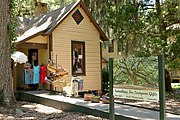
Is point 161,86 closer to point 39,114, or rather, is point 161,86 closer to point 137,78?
point 137,78

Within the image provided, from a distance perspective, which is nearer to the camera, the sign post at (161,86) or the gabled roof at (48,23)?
the sign post at (161,86)

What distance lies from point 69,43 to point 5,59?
5115 millimetres

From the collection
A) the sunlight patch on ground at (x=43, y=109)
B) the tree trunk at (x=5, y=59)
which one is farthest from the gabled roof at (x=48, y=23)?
the sunlight patch on ground at (x=43, y=109)

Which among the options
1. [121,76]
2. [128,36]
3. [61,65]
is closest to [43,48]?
[61,65]

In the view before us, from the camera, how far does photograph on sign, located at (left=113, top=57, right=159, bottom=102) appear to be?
5188 mm

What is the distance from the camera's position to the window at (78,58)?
48.5ft

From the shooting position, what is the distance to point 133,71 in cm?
574

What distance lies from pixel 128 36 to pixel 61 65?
13.1ft

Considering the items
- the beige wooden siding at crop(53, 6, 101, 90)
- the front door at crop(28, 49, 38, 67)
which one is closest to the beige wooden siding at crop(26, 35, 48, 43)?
the beige wooden siding at crop(53, 6, 101, 90)

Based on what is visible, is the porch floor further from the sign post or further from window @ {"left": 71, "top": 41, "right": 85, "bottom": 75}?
window @ {"left": 71, "top": 41, "right": 85, "bottom": 75}

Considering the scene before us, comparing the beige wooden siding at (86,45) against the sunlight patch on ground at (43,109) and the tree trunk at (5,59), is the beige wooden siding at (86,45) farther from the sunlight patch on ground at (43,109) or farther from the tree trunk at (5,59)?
the tree trunk at (5,59)

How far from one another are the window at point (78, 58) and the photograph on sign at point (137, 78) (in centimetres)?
877

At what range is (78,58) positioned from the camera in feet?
49.4

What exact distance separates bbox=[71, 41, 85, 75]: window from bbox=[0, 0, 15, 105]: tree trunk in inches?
201
